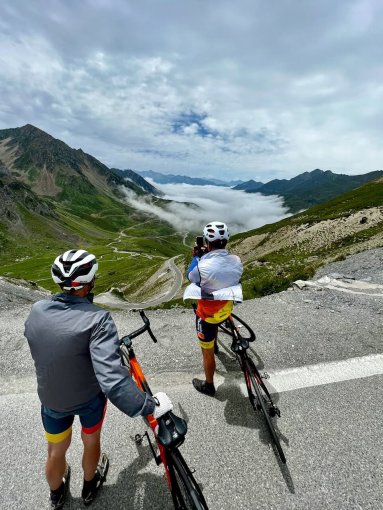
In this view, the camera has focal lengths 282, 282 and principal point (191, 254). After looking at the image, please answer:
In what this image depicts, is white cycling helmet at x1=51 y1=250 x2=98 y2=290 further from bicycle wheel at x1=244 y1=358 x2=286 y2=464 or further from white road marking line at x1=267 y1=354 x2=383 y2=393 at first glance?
white road marking line at x1=267 y1=354 x2=383 y2=393

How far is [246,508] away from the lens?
15.5 feet

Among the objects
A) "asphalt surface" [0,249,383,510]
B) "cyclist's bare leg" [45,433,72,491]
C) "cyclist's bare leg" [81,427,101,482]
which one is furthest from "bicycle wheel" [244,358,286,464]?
"cyclist's bare leg" [45,433,72,491]

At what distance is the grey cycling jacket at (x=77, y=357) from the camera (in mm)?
3684

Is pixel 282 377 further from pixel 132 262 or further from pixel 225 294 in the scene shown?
pixel 132 262

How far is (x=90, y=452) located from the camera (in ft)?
15.3

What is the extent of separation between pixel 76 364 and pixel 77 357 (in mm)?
124

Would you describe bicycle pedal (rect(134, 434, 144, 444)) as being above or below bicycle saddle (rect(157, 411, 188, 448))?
below

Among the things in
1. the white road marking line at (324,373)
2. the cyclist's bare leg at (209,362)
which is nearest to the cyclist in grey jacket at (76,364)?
the cyclist's bare leg at (209,362)

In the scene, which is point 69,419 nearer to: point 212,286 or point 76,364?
point 76,364

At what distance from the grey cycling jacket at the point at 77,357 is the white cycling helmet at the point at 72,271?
0.64ft

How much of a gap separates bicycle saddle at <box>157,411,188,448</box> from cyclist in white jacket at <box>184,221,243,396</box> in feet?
9.76

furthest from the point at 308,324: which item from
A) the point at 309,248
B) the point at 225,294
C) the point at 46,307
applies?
the point at 309,248

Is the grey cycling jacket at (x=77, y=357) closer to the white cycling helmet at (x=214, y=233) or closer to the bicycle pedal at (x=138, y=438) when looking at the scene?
the bicycle pedal at (x=138, y=438)

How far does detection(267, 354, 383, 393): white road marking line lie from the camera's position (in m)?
7.60
